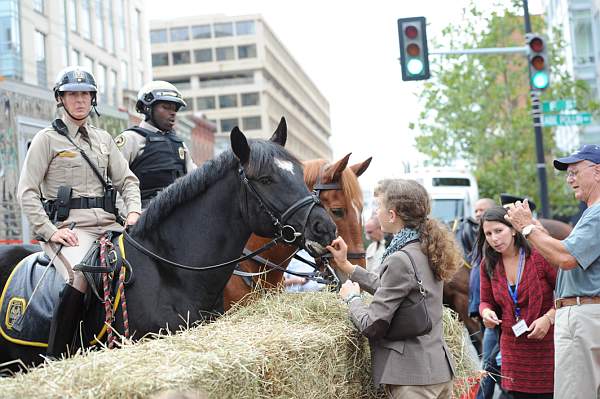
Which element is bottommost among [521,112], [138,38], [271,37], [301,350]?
[301,350]

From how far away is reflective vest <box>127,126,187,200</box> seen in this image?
22.2 ft

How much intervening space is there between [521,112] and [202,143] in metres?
35.8

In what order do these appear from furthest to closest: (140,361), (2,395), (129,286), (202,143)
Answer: (202,143) < (129,286) < (140,361) < (2,395)

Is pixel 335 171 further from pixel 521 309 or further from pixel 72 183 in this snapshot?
pixel 72 183

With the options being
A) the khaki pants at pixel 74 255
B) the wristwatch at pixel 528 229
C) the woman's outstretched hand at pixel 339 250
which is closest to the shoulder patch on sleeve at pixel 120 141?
the khaki pants at pixel 74 255

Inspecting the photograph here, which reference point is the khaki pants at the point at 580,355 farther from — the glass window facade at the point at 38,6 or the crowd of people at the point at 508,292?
the glass window facade at the point at 38,6

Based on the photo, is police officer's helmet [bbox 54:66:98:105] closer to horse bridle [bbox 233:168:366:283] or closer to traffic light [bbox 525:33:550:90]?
horse bridle [bbox 233:168:366:283]

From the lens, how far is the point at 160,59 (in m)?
→ 113

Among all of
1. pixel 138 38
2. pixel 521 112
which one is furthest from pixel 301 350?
pixel 138 38

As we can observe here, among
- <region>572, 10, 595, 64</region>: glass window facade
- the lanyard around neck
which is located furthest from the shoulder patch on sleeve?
<region>572, 10, 595, 64</region>: glass window facade

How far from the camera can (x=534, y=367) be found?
6.56 m

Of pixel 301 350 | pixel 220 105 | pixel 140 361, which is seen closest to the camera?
pixel 140 361

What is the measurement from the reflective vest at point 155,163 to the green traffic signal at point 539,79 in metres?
10.5

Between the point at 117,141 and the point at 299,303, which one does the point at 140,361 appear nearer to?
the point at 299,303
